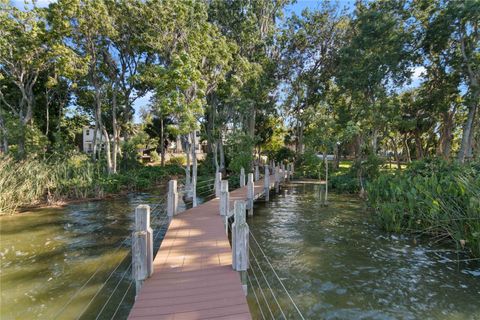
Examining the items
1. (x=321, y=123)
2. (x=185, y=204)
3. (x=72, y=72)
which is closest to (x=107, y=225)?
(x=185, y=204)

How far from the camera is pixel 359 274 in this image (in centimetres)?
688

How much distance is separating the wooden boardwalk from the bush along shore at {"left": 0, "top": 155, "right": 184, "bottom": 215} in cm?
903

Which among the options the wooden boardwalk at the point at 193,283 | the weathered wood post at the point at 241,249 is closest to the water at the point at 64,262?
the wooden boardwalk at the point at 193,283

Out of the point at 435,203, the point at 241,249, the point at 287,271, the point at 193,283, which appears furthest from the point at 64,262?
the point at 435,203

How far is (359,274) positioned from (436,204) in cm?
278

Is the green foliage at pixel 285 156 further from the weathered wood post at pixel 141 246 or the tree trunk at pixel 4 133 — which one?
the weathered wood post at pixel 141 246

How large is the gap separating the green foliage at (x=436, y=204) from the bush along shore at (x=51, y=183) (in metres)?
14.2

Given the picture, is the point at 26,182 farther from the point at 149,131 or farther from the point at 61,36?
the point at 149,131

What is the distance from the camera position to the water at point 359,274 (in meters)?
5.44

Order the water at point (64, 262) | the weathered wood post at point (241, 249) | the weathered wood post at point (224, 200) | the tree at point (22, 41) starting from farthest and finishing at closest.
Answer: the tree at point (22, 41), the weathered wood post at point (224, 200), the water at point (64, 262), the weathered wood post at point (241, 249)

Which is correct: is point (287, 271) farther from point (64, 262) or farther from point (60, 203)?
point (60, 203)

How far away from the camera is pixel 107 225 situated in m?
11.1

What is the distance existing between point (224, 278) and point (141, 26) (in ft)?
54.3

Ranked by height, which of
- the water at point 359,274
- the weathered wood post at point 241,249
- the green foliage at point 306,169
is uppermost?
the green foliage at point 306,169
